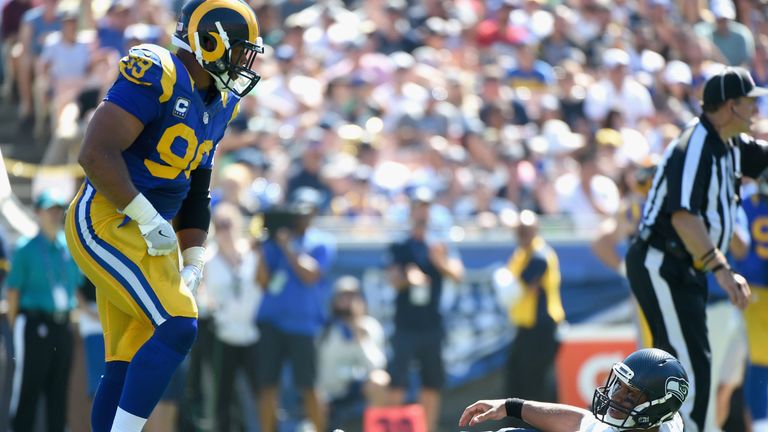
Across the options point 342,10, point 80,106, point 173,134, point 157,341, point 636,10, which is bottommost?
point 636,10

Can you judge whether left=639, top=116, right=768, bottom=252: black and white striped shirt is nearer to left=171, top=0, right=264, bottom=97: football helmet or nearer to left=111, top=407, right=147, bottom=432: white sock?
left=171, top=0, right=264, bottom=97: football helmet

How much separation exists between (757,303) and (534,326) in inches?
107

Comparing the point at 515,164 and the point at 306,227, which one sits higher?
the point at 306,227

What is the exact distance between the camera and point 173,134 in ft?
17.6

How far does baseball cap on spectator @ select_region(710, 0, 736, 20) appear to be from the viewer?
16875 mm

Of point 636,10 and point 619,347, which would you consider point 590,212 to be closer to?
point 619,347

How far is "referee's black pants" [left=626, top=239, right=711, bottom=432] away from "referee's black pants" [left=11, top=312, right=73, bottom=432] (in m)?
4.43

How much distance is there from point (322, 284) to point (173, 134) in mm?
5506

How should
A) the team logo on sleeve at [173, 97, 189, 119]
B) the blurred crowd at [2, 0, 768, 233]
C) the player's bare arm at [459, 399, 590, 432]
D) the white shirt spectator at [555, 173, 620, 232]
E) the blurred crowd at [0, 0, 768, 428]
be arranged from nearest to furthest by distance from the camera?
the player's bare arm at [459, 399, 590, 432] < the team logo on sleeve at [173, 97, 189, 119] < the blurred crowd at [0, 0, 768, 428] < the blurred crowd at [2, 0, 768, 233] < the white shirt spectator at [555, 173, 620, 232]

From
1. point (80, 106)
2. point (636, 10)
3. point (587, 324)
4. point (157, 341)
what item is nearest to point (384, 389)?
point (587, 324)

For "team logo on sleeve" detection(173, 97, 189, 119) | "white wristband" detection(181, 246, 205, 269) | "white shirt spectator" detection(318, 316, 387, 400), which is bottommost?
"white shirt spectator" detection(318, 316, 387, 400)

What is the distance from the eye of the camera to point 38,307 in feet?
31.1

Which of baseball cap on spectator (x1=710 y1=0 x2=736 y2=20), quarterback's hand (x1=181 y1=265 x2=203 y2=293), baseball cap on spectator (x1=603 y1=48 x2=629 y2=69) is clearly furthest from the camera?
baseball cap on spectator (x1=710 y1=0 x2=736 y2=20)

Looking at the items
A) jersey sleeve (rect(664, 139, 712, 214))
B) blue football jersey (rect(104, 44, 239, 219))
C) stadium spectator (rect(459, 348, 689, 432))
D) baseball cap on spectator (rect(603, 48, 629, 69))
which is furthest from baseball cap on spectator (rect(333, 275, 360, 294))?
stadium spectator (rect(459, 348, 689, 432))
